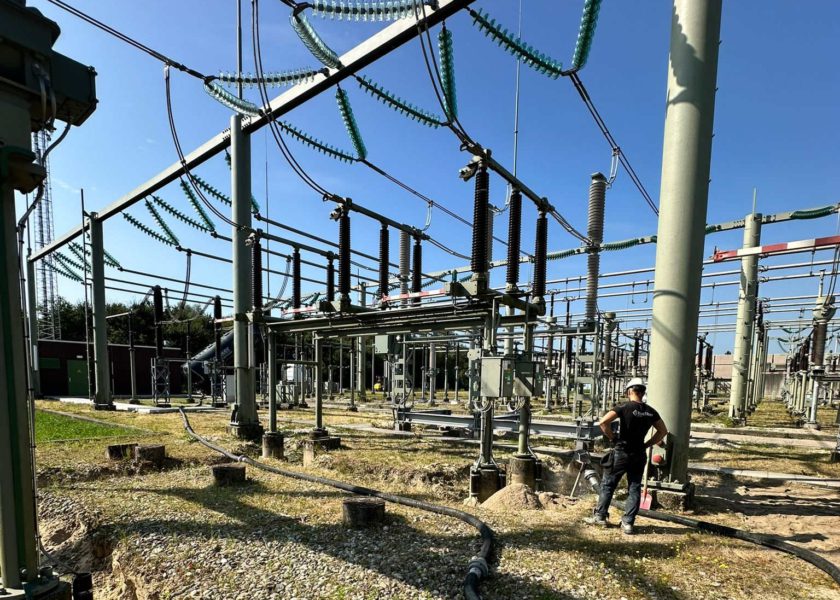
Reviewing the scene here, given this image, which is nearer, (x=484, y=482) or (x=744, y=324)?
(x=484, y=482)

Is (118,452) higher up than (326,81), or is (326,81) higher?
(326,81)

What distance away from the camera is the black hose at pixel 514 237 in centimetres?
661

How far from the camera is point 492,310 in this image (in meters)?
6.30

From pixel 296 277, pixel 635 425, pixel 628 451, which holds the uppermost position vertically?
pixel 296 277

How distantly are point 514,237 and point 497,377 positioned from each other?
2.24 meters

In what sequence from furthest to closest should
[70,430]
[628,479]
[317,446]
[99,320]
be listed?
[99,320]
[70,430]
[317,446]
[628,479]

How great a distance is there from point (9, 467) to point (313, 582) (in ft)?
7.42

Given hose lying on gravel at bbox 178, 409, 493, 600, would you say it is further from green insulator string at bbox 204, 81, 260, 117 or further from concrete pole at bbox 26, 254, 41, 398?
concrete pole at bbox 26, 254, 41, 398

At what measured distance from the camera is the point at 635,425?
4660 mm

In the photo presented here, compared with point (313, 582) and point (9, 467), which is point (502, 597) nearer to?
point (313, 582)

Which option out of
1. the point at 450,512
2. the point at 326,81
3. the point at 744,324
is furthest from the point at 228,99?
the point at 744,324

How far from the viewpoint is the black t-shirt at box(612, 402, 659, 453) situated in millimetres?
4656

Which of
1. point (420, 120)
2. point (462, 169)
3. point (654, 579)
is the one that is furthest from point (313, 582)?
point (420, 120)

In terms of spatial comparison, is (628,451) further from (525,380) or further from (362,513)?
(362,513)
